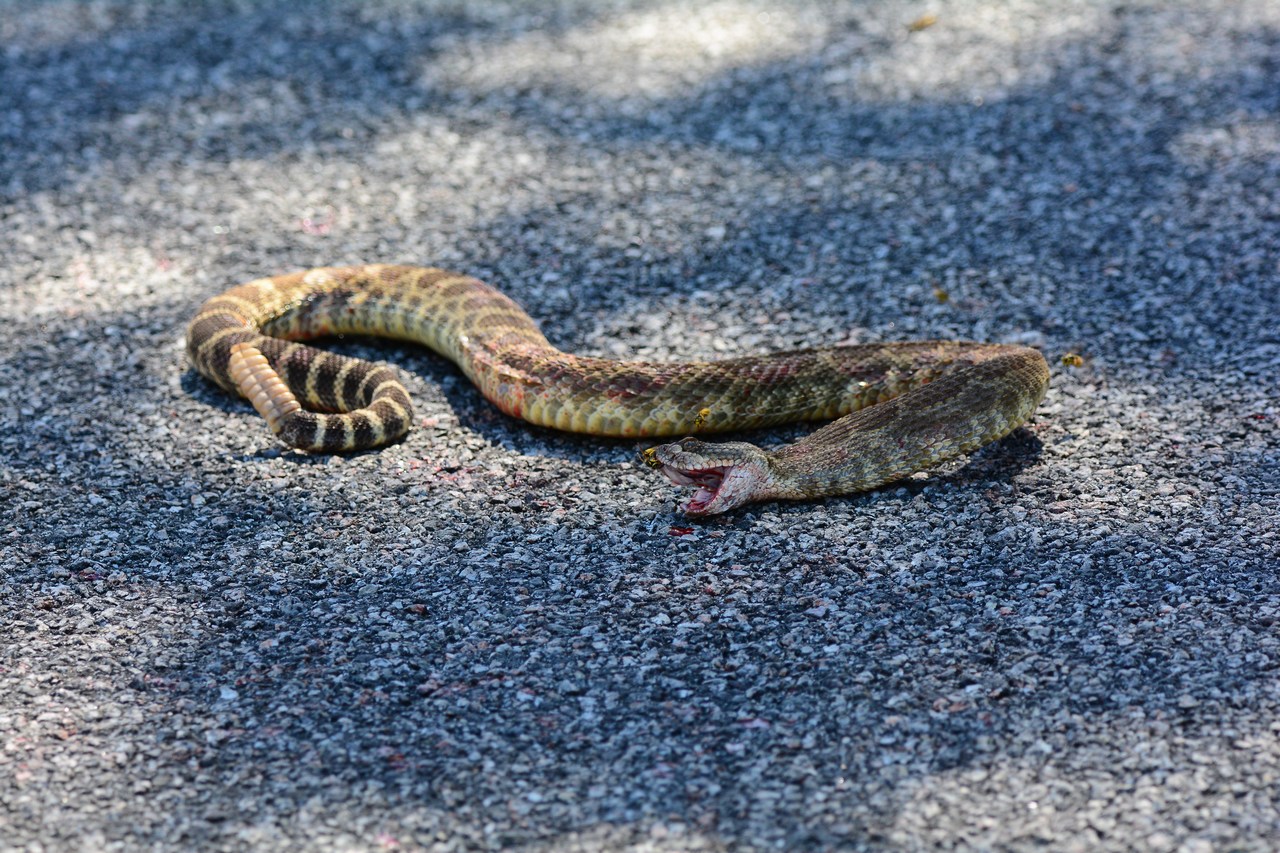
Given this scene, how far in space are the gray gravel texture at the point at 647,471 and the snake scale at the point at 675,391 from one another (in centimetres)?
13

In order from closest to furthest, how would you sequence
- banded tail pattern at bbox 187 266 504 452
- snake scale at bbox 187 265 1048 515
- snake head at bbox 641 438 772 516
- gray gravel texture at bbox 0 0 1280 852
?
gray gravel texture at bbox 0 0 1280 852 < snake head at bbox 641 438 772 516 < snake scale at bbox 187 265 1048 515 < banded tail pattern at bbox 187 266 504 452

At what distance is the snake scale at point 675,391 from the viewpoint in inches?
195

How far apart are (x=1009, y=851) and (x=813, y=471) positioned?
183cm

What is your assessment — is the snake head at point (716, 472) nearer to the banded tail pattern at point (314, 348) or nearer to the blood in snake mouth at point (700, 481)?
the blood in snake mouth at point (700, 481)

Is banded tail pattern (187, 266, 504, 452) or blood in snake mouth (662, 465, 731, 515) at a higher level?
blood in snake mouth (662, 465, 731, 515)

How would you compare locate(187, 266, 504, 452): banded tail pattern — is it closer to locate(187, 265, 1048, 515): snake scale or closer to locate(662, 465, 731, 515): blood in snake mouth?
locate(187, 265, 1048, 515): snake scale

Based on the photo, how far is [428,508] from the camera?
16.5ft

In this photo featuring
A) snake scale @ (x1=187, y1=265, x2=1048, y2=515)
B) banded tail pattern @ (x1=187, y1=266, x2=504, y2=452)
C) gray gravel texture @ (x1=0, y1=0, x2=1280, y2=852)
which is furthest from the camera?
banded tail pattern @ (x1=187, y1=266, x2=504, y2=452)

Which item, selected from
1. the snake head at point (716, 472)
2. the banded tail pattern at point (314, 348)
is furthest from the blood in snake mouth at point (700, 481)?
the banded tail pattern at point (314, 348)

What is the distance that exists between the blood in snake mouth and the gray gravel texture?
9 centimetres

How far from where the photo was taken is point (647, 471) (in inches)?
207

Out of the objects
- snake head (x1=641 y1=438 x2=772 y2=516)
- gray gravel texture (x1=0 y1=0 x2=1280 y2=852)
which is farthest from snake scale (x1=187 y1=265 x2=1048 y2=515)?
gray gravel texture (x1=0 y1=0 x2=1280 y2=852)

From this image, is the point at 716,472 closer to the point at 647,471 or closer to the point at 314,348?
the point at 647,471

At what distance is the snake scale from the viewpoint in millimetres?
4945
